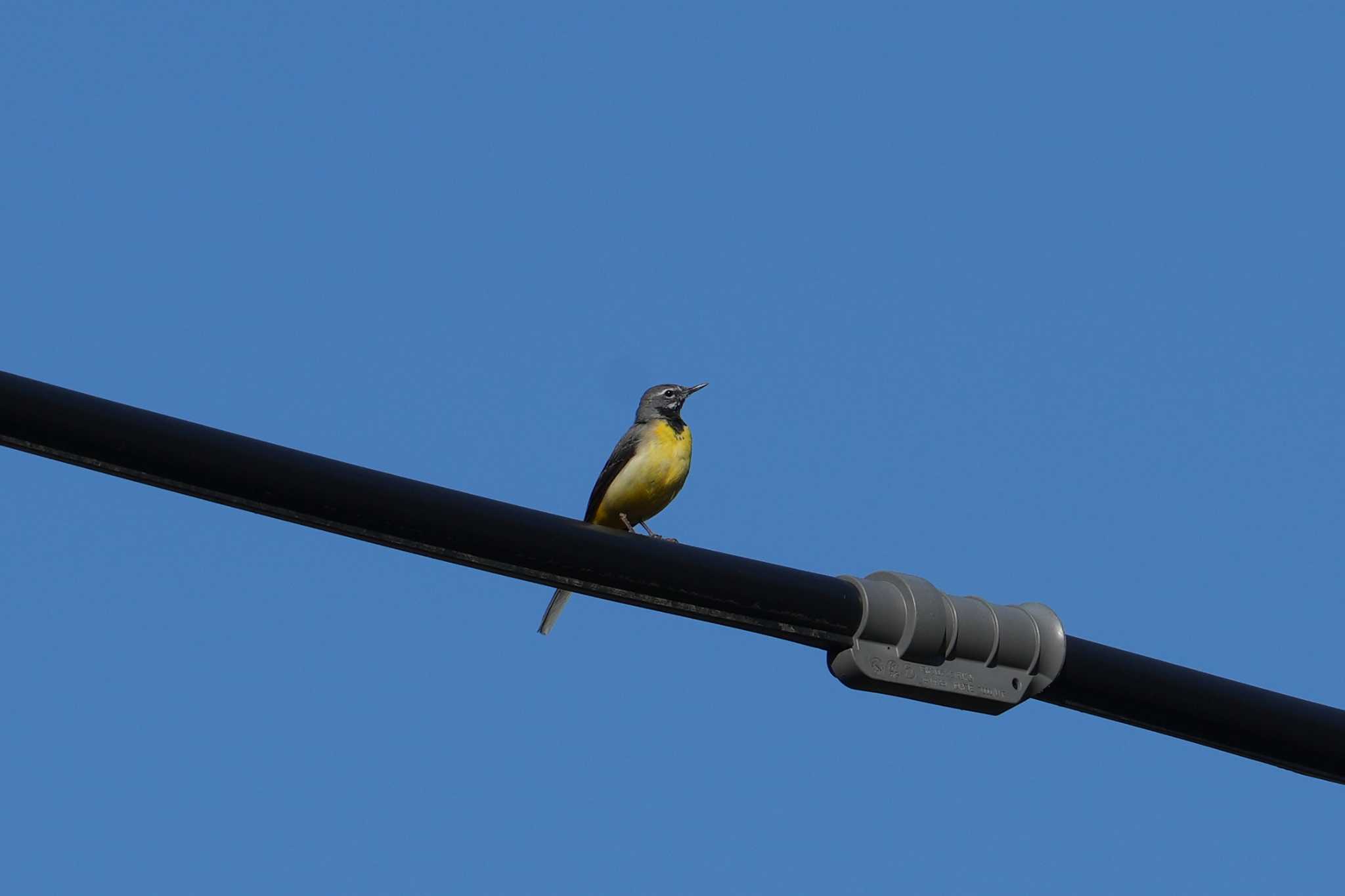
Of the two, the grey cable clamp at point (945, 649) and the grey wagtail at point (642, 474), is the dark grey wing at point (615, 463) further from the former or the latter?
the grey cable clamp at point (945, 649)

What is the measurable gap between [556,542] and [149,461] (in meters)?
1.19

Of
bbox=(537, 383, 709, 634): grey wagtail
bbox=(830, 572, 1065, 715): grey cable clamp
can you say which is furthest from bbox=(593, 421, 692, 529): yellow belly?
bbox=(830, 572, 1065, 715): grey cable clamp

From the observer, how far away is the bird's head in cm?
1305

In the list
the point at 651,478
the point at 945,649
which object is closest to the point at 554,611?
the point at 651,478

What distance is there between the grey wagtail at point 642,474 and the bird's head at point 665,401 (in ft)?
0.41

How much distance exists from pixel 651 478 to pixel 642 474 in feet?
0.22

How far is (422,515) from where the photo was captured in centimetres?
490

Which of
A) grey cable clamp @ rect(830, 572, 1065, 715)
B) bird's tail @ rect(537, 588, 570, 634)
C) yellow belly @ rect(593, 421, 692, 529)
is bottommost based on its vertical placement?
grey cable clamp @ rect(830, 572, 1065, 715)

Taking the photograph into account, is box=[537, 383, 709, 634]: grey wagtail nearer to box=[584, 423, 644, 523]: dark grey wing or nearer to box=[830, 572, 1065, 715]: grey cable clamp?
box=[584, 423, 644, 523]: dark grey wing

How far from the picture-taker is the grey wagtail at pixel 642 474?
1222 cm

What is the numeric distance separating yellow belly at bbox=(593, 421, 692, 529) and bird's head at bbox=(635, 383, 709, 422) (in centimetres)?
48

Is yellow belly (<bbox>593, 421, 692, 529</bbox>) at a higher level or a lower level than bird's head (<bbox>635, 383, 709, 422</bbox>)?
lower

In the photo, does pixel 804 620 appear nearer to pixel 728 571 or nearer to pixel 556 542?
pixel 728 571

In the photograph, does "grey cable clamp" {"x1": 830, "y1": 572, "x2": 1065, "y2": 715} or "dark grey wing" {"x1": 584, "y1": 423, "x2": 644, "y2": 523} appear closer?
"grey cable clamp" {"x1": 830, "y1": 572, "x2": 1065, "y2": 715}
